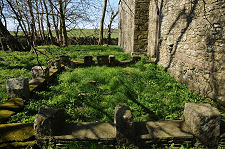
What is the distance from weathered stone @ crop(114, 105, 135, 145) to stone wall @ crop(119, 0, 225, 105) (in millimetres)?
2536

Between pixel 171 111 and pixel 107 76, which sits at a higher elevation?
pixel 107 76

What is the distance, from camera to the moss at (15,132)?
2164 mm

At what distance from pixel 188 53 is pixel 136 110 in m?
2.67

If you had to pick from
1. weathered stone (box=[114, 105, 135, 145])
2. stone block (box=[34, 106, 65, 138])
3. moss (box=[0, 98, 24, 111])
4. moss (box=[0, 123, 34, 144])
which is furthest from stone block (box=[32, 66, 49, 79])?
weathered stone (box=[114, 105, 135, 145])

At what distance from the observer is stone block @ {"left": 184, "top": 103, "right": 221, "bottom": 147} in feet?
6.64

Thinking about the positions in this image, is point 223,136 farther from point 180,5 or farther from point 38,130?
point 180,5

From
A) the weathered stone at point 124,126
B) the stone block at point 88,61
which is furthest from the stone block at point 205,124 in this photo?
the stone block at point 88,61

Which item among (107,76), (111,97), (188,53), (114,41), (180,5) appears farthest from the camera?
(114,41)

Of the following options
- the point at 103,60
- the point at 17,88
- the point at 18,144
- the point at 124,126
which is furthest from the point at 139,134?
the point at 103,60

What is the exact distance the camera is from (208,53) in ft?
12.1

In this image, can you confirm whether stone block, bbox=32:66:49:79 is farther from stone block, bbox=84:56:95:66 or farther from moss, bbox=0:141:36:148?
moss, bbox=0:141:36:148

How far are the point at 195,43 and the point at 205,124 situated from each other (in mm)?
2955

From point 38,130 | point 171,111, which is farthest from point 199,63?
point 38,130

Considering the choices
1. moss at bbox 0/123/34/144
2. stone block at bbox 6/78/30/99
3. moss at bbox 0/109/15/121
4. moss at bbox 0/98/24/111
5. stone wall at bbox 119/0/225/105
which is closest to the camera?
moss at bbox 0/123/34/144
